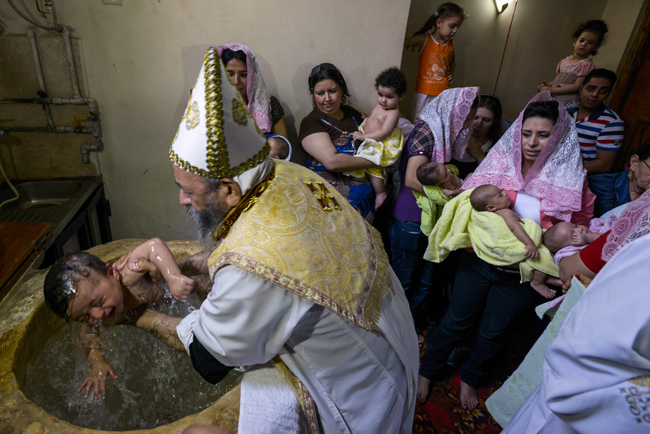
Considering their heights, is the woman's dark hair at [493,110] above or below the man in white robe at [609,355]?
above

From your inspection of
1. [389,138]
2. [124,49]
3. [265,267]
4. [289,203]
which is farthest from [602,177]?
[124,49]

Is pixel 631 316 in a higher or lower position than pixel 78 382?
higher

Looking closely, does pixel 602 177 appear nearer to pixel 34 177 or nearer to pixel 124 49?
pixel 124 49

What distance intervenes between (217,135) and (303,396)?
0.94 m

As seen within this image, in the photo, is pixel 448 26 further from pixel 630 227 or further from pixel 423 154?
pixel 630 227

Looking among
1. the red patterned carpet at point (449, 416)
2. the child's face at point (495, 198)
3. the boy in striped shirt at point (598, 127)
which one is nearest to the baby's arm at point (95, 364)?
the red patterned carpet at point (449, 416)

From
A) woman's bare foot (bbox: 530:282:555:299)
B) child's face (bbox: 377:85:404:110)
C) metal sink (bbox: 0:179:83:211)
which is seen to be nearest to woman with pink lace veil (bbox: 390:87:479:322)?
child's face (bbox: 377:85:404:110)

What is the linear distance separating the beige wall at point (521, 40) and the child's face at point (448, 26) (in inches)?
20.6

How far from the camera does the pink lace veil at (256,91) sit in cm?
259

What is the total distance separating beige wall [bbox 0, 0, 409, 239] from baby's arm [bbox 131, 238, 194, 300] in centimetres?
175

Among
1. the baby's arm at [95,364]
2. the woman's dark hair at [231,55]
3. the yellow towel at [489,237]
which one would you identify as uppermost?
the woman's dark hair at [231,55]

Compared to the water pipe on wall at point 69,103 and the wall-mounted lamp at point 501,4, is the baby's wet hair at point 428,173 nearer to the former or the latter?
the water pipe on wall at point 69,103

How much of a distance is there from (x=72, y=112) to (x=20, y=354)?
2.28 meters

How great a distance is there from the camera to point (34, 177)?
3.15m
